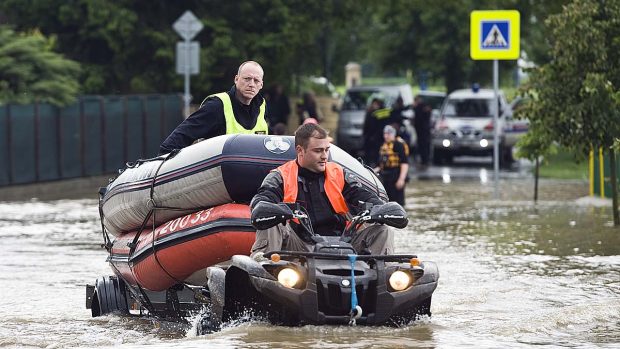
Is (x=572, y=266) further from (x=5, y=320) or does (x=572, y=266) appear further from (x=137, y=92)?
(x=137, y=92)

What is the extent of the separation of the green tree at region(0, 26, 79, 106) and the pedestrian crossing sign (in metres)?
8.93

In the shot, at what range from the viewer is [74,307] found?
1303 centimetres

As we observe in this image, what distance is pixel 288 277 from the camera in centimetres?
946

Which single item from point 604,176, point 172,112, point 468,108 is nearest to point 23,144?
point 172,112

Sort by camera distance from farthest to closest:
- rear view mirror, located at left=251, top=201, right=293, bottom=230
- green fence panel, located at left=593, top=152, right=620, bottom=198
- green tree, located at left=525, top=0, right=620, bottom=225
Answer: green fence panel, located at left=593, top=152, right=620, bottom=198
green tree, located at left=525, top=0, right=620, bottom=225
rear view mirror, located at left=251, top=201, right=293, bottom=230

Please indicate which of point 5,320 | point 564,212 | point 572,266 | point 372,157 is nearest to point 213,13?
point 372,157

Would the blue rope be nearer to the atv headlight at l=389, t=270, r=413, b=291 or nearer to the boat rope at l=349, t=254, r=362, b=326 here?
the boat rope at l=349, t=254, r=362, b=326

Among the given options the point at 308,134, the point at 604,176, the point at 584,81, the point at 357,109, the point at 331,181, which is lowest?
the point at 604,176

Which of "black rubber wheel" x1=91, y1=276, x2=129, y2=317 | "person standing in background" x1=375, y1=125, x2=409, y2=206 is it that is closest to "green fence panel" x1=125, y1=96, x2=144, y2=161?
"person standing in background" x1=375, y1=125, x2=409, y2=206

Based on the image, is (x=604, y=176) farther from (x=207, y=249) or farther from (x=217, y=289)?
(x=217, y=289)

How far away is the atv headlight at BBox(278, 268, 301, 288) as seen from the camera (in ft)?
31.0

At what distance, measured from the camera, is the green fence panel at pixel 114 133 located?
31.9 metres

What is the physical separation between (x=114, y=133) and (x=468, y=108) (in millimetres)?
→ 9581

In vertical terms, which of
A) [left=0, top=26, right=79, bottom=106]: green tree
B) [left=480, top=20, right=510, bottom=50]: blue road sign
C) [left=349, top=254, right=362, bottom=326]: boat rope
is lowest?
[left=349, top=254, right=362, bottom=326]: boat rope
